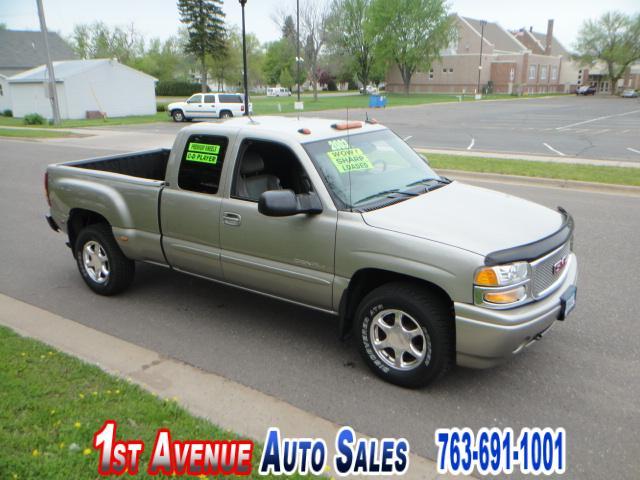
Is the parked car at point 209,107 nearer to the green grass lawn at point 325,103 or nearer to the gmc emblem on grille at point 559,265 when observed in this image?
the green grass lawn at point 325,103

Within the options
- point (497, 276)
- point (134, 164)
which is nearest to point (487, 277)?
point (497, 276)

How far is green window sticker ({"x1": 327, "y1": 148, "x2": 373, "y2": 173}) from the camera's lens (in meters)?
4.34

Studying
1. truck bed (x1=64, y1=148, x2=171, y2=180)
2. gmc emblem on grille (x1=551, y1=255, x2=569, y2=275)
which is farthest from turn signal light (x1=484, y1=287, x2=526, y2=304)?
truck bed (x1=64, y1=148, x2=171, y2=180)

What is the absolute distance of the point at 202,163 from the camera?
15.8 feet

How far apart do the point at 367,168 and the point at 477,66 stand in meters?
80.5

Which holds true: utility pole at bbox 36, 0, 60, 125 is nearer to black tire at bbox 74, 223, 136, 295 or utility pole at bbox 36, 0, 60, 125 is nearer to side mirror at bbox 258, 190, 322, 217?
black tire at bbox 74, 223, 136, 295

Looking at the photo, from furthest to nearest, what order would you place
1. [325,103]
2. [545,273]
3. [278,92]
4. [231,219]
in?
[278,92], [325,103], [231,219], [545,273]

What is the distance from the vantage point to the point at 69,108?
3675 centimetres

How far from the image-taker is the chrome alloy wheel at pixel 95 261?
5.64 m

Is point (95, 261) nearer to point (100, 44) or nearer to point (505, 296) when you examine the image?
point (505, 296)

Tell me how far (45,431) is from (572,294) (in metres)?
3.52

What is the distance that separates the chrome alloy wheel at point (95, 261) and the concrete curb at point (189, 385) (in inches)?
25.6

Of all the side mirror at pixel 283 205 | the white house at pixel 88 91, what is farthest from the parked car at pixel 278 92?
the side mirror at pixel 283 205

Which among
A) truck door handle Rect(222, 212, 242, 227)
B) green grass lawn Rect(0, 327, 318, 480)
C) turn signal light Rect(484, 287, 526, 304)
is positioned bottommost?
green grass lawn Rect(0, 327, 318, 480)
